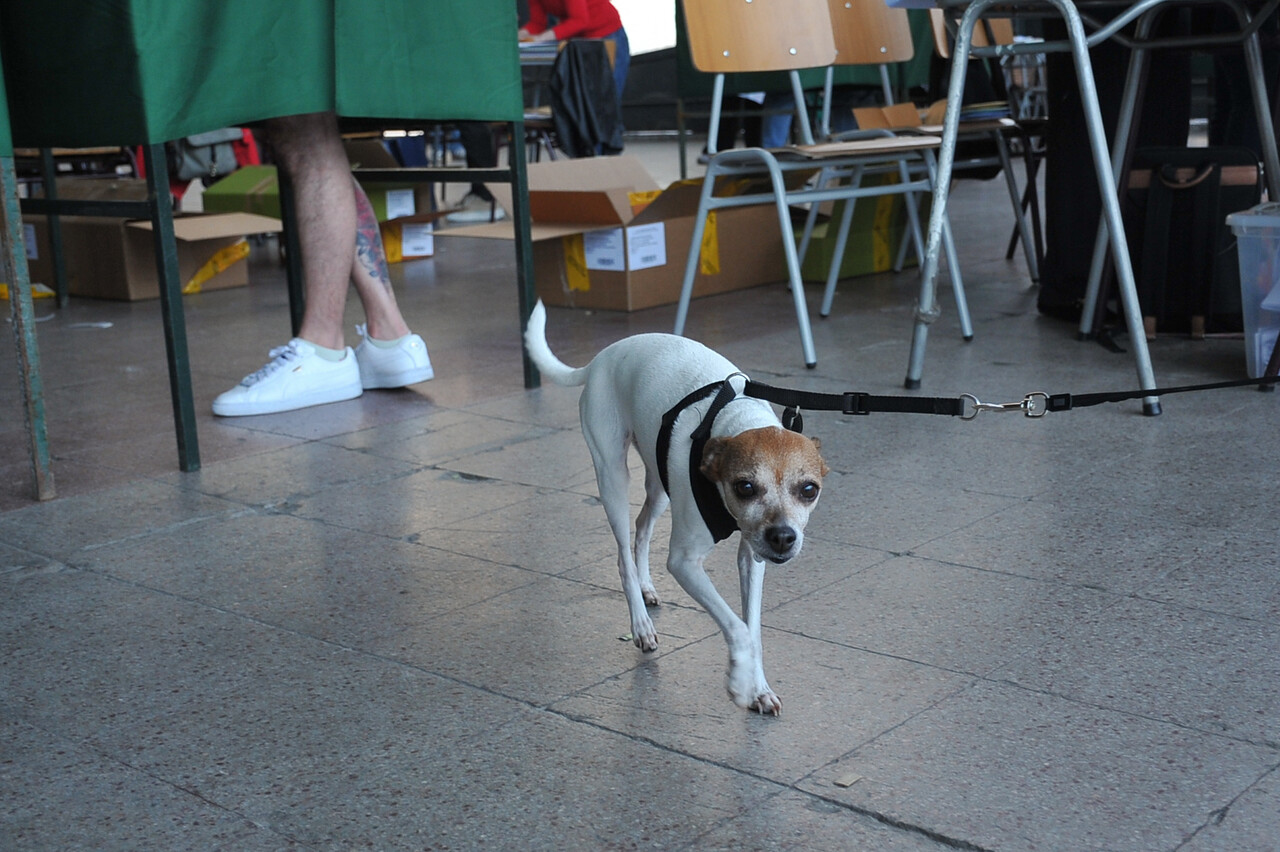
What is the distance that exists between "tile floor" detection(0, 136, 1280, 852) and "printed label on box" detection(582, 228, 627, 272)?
5.39 feet

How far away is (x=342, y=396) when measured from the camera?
359 cm

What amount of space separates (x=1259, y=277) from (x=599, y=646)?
7.44 feet

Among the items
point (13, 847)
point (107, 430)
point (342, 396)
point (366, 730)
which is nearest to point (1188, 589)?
point (366, 730)

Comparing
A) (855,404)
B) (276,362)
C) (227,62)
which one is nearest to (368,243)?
(276,362)

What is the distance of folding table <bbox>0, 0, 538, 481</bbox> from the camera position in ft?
9.28

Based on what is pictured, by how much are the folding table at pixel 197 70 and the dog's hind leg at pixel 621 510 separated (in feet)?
4.65

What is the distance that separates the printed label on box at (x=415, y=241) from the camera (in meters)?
6.73

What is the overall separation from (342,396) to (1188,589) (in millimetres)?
2376

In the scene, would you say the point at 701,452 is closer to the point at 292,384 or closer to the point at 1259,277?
the point at 292,384

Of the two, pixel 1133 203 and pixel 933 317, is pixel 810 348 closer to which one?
pixel 933 317

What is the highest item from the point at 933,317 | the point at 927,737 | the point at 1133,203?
the point at 1133,203

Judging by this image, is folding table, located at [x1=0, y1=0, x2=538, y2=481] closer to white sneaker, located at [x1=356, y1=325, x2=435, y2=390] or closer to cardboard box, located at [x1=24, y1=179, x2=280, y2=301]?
white sneaker, located at [x1=356, y1=325, x2=435, y2=390]

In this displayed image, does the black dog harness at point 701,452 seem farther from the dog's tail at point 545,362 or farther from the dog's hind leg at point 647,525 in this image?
the dog's tail at point 545,362

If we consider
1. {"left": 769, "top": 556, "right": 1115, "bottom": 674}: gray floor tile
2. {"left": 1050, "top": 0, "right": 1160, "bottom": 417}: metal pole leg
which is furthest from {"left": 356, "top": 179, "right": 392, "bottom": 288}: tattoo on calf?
{"left": 769, "top": 556, "right": 1115, "bottom": 674}: gray floor tile
